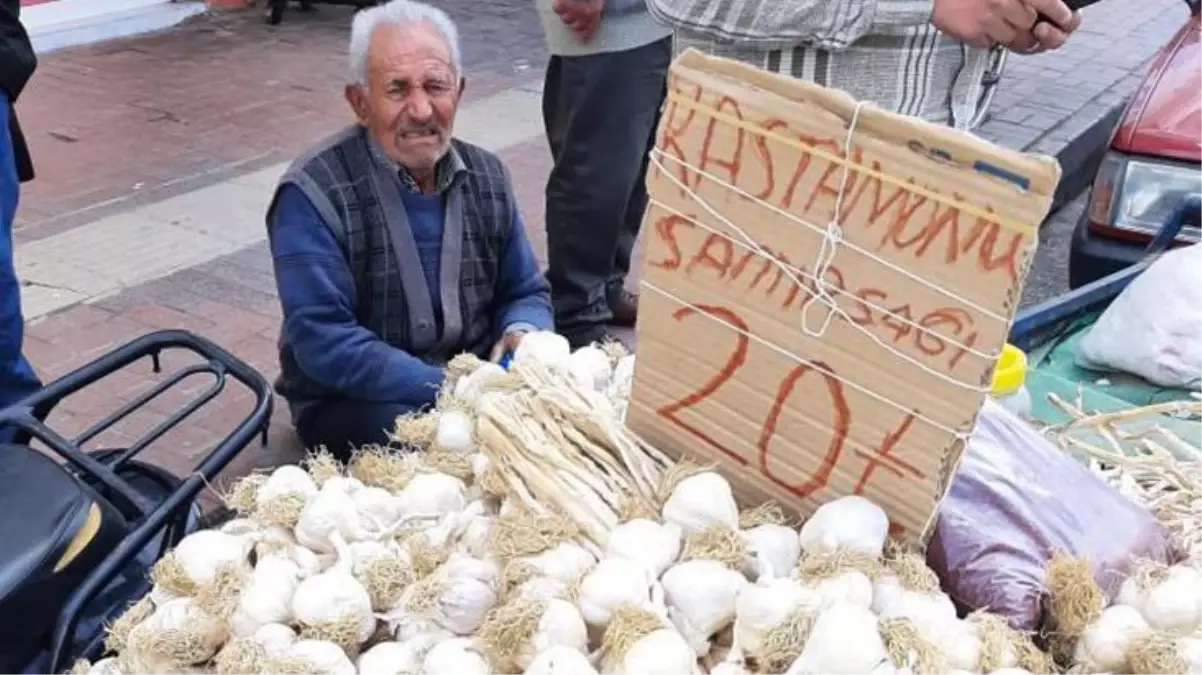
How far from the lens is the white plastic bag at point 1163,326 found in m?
2.51

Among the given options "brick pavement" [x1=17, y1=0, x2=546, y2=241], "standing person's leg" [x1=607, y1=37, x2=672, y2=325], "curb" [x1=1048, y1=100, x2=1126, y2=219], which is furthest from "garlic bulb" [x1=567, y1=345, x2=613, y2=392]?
"curb" [x1=1048, y1=100, x2=1126, y2=219]

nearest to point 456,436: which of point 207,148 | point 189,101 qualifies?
point 207,148

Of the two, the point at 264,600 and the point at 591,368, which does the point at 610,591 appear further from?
the point at 591,368

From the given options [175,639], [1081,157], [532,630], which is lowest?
[1081,157]

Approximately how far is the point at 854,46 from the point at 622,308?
8.07ft

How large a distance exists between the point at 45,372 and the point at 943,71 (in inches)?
113

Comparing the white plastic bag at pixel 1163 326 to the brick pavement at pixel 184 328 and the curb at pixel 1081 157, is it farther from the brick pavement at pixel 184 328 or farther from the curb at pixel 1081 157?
the curb at pixel 1081 157

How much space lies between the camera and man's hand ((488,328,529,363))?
2.89 metres

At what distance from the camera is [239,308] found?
430 cm

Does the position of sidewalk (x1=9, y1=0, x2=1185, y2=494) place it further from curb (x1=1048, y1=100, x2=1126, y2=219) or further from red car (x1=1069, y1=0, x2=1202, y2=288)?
red car (x1=1069, y1=0, x2=1202, y2=288)

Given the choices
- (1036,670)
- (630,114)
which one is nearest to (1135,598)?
(1036,670)

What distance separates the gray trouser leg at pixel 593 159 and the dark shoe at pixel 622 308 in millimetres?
89

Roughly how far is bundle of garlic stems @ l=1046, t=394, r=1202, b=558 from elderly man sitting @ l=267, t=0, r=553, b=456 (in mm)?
1262

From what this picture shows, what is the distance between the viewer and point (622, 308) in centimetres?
440
